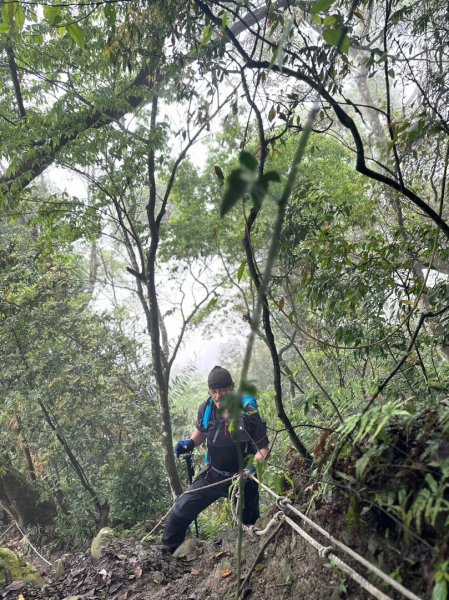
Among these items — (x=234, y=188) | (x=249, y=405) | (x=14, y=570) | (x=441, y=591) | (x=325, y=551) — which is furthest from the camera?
(x=14, y=570)

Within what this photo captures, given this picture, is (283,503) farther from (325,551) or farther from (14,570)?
(14,570)

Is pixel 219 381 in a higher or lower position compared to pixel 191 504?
higher

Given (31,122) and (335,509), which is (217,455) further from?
(31,122)

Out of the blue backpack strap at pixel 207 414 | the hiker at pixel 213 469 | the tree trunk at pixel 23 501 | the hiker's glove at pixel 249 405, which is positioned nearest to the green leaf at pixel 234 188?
the hiker's glove at pixel 249 405

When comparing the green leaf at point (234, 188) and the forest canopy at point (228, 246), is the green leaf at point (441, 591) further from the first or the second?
the green leaf at point (234, 188)

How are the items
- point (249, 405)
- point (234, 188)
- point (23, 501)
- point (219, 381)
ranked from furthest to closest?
point (23, 501) < point (219, 381) < point (249, 405) < point (234, 188)

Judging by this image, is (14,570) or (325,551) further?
(14,570)

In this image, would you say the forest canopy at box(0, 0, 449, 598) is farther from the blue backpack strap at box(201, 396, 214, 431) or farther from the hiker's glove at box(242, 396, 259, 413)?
the blue backpack strap at box(201, 396, 214, 431)

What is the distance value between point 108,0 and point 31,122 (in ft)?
10.5

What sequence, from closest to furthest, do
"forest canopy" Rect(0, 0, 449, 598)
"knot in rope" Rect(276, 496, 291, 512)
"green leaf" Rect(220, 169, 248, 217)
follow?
"green leaf" Rect(220, 169, 248, 217)
"forest canopy" Rect(0, 0, 449, 598)
"knot in rope" Rect(276, 496, 291, 512)

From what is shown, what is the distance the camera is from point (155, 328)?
6926 millimetres

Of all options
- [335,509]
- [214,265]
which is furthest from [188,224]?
[335,509]

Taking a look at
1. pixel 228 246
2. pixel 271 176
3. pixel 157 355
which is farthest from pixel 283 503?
pixel 228 246

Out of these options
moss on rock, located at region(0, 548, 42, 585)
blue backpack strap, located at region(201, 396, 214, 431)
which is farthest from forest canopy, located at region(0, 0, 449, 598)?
moss on rock, located at region(0, 548, 42, 585)
